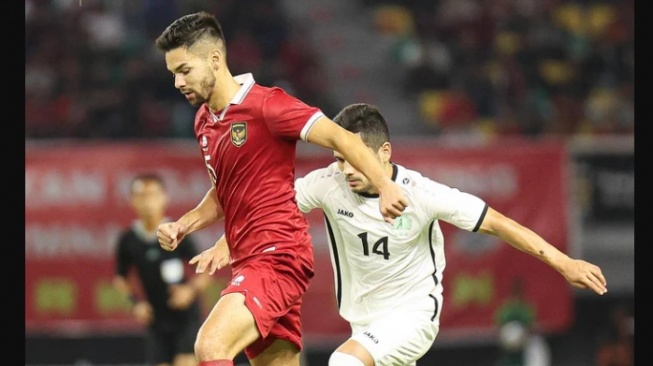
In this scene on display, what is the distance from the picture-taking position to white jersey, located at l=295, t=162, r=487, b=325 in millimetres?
5777

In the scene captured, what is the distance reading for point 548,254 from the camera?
5.25 m

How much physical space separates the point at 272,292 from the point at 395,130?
9.18 meters

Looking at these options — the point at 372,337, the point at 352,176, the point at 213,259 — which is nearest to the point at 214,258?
the point at 213,259

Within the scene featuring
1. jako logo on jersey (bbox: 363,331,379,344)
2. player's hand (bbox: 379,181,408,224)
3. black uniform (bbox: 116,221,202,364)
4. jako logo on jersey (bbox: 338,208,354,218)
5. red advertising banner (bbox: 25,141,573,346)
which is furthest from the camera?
red advertising banner (bbox: 25,141,573,346)

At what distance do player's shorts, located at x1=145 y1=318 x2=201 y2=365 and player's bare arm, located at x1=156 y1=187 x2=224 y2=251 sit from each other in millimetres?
3999

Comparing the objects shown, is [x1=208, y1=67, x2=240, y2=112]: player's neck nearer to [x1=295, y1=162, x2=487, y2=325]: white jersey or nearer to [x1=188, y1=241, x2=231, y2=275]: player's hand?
[x1=188, y1=241, x2=231, y2=275]: player's hand

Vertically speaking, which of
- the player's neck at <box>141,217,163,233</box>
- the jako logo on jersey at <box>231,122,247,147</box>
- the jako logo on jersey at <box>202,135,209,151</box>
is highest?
the jako logo on jersey at <box>231,122,247,147</box>

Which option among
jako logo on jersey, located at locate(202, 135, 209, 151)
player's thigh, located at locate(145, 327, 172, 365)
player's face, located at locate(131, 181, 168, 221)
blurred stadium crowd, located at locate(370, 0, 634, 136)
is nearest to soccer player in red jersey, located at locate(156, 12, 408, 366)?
jako logo on jersey, located at locate(202, 135, 209, 151)

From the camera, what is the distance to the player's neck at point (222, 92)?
5164mm

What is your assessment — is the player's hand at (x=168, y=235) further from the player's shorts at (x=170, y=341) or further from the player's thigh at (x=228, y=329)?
the player's shorts at (x=170, y=341)

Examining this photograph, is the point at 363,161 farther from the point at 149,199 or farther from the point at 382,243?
the point at 149,199

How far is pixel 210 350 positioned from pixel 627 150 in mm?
7704

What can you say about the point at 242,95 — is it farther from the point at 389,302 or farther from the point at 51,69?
the point at 51,69
